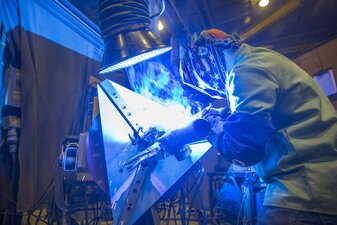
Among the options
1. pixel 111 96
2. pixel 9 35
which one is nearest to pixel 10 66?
pixel 9 35

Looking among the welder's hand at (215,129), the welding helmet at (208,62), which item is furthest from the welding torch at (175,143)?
the welding helmet at (208,62)

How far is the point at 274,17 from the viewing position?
5.66 meters

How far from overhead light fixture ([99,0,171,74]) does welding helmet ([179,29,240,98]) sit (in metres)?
0.24

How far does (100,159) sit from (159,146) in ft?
1.54

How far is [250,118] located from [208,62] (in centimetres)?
77

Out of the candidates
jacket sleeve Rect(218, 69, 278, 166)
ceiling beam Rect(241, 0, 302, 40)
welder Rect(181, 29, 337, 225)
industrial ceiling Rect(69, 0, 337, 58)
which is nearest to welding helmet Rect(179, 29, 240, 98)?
welder Rect(181, 29, 337, 225)

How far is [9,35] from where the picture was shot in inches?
99.9

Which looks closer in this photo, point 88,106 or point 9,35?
point 9,35

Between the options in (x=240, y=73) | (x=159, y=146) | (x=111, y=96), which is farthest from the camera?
(x=111, y=96)

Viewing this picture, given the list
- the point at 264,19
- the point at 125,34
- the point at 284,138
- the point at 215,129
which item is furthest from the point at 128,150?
the point at 264,19

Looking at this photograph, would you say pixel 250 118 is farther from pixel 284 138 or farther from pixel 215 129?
pixel 215 129

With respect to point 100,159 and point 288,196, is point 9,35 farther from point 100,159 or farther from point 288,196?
point 288,196

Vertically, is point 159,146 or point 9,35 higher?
point 9,35

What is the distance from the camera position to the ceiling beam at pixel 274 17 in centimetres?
536
